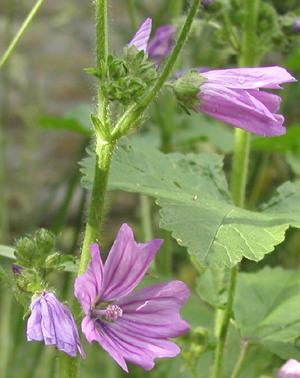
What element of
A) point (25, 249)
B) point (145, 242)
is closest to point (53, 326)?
point (25, 249)

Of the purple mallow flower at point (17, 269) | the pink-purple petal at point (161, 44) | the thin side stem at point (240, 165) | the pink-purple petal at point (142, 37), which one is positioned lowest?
the purple mallow flower at point (17, 269)

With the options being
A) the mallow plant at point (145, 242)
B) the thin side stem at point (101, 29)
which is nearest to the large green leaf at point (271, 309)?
the mallow plant at point (145, 242)

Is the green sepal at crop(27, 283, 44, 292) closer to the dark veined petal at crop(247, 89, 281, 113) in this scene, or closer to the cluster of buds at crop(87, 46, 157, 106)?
the cluster of buds at crop(87, 46, 157, 106)

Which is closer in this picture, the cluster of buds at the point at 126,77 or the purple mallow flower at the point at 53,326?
the purple mallow flower at the point at 53,326

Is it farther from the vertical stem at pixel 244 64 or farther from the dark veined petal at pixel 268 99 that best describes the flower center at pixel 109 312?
the vertical stem at pixel 244 64

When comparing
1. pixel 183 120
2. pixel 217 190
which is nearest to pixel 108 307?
pixel 217 190

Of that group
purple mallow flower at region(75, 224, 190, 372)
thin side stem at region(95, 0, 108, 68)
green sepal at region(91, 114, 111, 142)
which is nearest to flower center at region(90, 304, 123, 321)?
purple mallow flower at region(75, 224, 190, 372)
